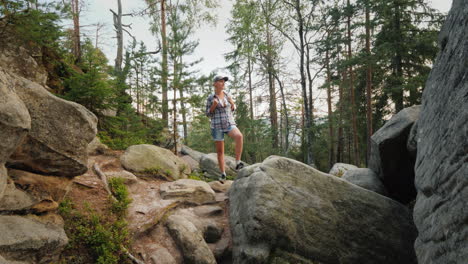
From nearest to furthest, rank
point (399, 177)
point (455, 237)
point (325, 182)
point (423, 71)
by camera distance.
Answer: point (455, 237)
point (325, 182)
point (399, 177)
point (423, 71)

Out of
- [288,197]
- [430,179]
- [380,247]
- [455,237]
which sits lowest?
[380,247]

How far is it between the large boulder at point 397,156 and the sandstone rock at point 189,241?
373cm

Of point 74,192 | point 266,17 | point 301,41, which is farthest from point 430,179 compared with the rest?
point 266,17

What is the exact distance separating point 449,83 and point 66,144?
4.91 m

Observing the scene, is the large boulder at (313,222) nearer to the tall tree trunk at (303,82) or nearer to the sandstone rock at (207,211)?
the sandstone rock at (207,211)

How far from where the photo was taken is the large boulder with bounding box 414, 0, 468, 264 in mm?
1891

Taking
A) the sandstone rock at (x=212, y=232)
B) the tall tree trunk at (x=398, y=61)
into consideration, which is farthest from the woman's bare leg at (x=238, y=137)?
the tall tree trunk at (x=398, y=61)

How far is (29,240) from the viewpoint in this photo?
2.76 metres

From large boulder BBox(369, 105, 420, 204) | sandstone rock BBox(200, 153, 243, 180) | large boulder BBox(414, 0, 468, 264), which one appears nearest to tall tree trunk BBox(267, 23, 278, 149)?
sandstone rock BBox(200, 153, 243, 180)

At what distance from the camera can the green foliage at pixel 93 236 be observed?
3.33m

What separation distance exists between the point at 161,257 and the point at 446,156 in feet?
13.4

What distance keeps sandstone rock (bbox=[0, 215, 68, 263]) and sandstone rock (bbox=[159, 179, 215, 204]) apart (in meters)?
2.52

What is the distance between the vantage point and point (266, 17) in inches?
626

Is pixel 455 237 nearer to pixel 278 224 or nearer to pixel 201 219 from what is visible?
pixel 278 224
